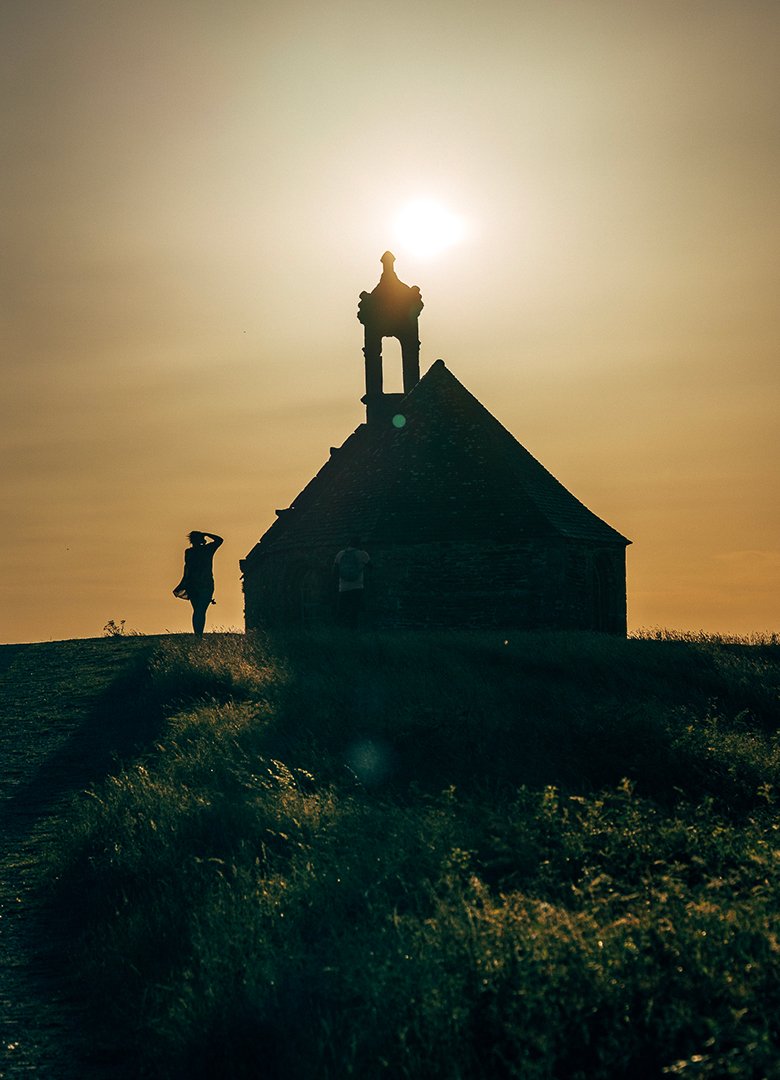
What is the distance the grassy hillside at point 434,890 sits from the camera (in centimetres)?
530

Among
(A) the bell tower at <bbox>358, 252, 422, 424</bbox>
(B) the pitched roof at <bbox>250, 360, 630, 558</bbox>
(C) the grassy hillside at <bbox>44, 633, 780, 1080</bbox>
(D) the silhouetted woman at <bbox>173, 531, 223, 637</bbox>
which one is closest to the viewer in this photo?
(C) the grassy hillside at <bbox>44, 633, 780, 1080</bbox>

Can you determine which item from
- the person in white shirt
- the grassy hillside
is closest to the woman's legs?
the person in white shirt

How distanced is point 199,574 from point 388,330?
14.7 metres

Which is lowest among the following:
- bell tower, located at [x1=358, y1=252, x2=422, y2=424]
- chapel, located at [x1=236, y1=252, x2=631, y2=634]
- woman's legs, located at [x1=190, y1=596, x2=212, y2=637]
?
woman's legs, located at [x1=190, y1=596, x2=212, y2=637]

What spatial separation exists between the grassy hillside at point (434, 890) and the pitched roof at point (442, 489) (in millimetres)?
12294

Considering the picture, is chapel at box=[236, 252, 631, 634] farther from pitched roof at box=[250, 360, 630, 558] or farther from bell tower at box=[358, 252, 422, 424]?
bell tower at box=[358, 252, 422, 424]

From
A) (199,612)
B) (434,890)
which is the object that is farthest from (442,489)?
(434,890)

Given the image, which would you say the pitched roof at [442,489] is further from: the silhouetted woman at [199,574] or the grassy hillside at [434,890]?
the grassy hillside at [434,890]

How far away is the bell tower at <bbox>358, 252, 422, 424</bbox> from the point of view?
34.3 metres

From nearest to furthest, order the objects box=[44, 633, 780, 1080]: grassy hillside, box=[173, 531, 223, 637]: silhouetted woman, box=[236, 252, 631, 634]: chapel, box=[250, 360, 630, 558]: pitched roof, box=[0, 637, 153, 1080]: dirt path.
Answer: box=[44, 633, 780, 1080]: grassy hillside, box=[0, 637, 153, 1080]: dirt path, box=[173, 531, 223, 637]: silhouetted woman, box=[236, 252, 631, 634]: chapel, box=[250, 360, 630, 558]: pitched roof

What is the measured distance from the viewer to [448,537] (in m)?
26.8

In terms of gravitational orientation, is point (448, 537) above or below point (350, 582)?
above

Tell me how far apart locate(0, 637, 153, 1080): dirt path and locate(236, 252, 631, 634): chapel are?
19.5ft

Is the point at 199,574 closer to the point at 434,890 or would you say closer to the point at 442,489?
the point at 442,489
